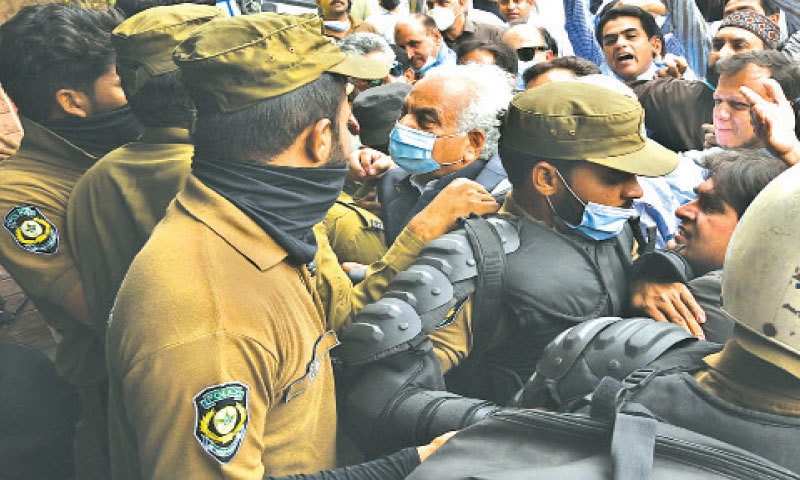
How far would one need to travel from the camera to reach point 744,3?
5828 millimetres

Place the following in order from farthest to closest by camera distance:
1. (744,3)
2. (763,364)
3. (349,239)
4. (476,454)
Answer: (744,3) < (349,239) < (763,364) < (476,454)

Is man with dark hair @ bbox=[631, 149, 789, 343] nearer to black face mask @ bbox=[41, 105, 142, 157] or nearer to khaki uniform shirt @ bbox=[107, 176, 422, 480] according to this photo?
khaki uniform shirt @ bbox=[107, 176, 422, 480]

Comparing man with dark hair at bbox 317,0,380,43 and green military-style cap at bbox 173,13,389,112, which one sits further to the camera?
man with dark hair at bbox 317,0,380,43

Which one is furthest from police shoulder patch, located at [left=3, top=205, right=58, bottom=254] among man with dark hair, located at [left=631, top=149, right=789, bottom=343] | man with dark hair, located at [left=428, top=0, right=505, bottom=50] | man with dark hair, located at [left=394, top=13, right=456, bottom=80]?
man with dark hair, located at [left=428, top=0, right=505, bottom=50]

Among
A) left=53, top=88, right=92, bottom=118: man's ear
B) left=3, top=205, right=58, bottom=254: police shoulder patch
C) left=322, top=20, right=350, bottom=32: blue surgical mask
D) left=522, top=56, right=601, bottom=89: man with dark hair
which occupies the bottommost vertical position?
left=322, top=20, right=350, bottom=32: blue surgical mask

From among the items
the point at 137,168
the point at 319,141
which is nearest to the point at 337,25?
the point at 137,168

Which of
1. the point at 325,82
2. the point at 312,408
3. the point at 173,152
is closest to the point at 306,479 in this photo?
the point at 312,408

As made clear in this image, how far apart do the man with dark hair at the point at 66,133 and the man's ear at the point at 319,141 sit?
48.9 inches

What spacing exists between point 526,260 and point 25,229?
164 centimetres

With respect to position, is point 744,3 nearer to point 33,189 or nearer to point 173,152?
point 173,152

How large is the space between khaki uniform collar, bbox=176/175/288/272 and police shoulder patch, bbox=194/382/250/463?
0.32 meters

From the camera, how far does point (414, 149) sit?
3.32 meters

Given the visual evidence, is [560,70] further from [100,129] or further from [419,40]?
[100,129]

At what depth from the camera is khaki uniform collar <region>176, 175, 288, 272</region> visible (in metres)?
1.94
